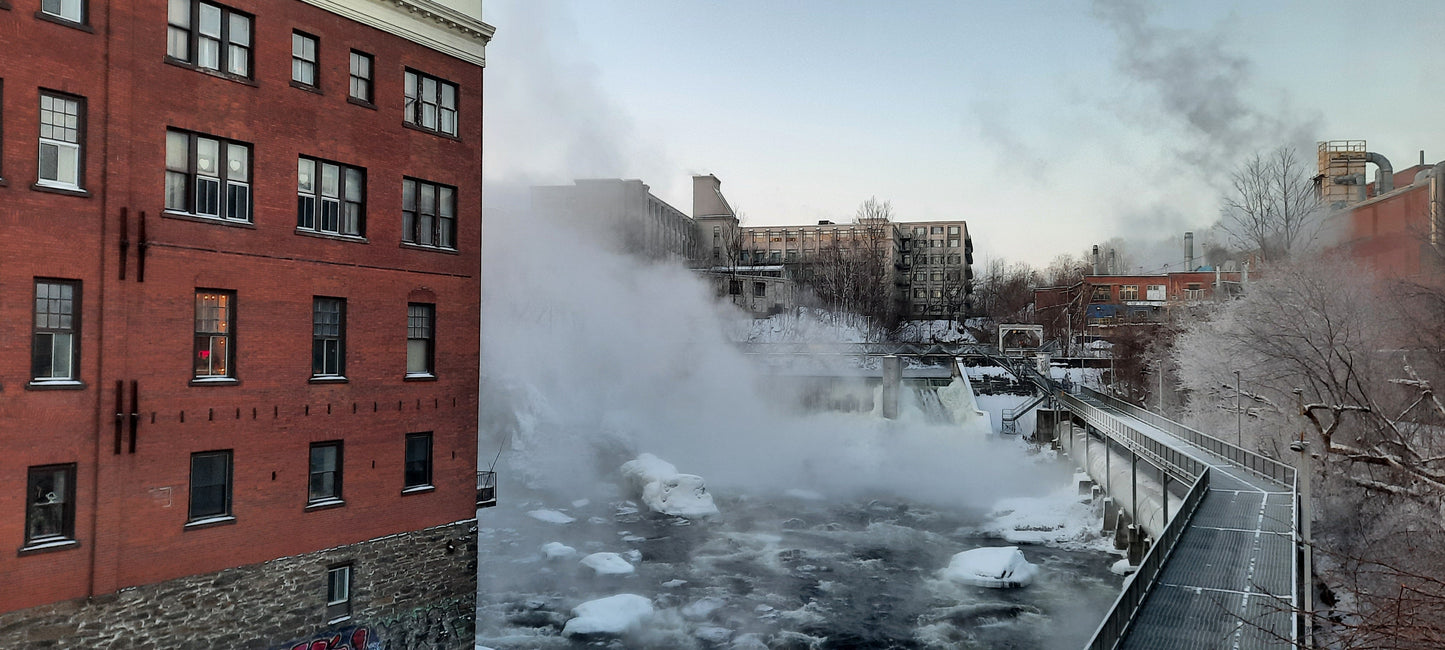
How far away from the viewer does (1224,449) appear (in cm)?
3231

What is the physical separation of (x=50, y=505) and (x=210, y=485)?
238cm

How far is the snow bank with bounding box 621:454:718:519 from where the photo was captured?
35.3 m

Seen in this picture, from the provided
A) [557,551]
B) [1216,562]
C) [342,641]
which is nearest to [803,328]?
[557,551]

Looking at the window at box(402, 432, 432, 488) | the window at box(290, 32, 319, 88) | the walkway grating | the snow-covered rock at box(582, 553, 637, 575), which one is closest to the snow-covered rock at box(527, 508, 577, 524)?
the snow-covered rock at box(582, 553, 637, 575)

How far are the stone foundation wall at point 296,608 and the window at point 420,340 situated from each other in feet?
12.2

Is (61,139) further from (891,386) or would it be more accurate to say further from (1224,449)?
(891,386)

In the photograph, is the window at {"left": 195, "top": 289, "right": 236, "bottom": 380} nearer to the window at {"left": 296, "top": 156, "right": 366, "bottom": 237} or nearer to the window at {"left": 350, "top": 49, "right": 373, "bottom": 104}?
the window at {"left": 296, "top": 156, "right": 366, "bottom": 237}

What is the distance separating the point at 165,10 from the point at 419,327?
7774mm

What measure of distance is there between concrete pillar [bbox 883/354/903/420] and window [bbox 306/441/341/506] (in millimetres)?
40818

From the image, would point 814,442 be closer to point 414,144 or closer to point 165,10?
point 414,144

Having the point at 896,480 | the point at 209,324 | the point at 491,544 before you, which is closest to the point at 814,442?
the point at 896,480

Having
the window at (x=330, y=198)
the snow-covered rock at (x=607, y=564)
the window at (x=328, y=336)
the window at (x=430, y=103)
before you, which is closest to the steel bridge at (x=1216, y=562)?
the window at (x=328, y=336)

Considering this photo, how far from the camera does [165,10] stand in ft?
49.6

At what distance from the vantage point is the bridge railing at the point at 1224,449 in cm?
2698
